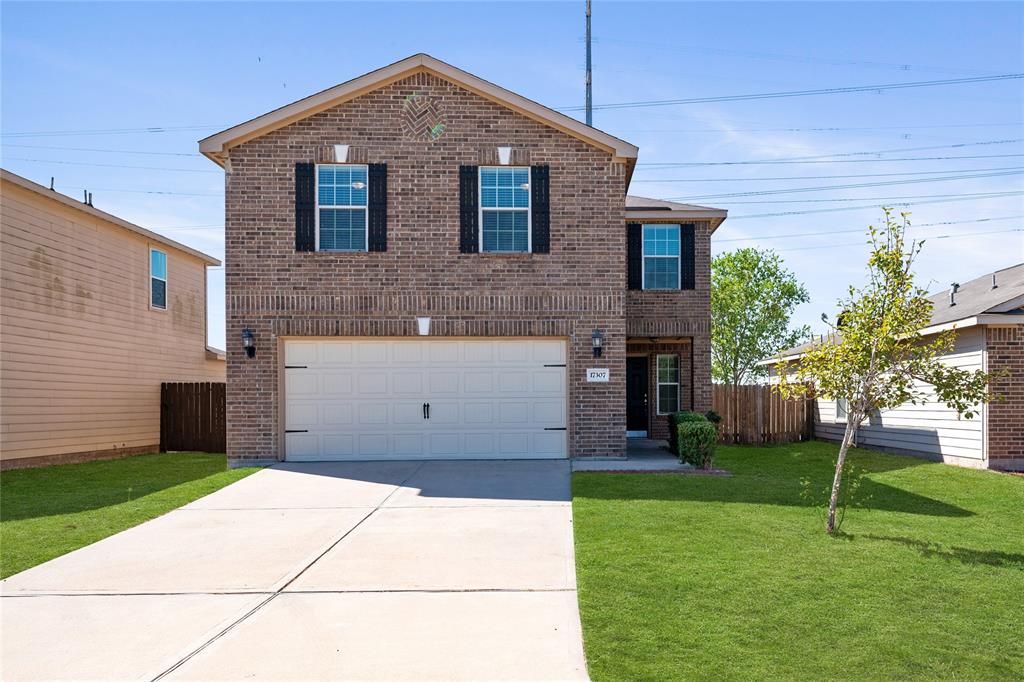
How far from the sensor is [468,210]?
14453 millimetres

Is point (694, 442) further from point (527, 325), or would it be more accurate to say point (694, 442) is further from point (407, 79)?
point (407, 79)

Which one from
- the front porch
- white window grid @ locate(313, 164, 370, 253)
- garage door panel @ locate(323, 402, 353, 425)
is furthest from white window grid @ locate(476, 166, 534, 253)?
the front porch

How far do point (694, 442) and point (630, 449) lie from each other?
370 cm

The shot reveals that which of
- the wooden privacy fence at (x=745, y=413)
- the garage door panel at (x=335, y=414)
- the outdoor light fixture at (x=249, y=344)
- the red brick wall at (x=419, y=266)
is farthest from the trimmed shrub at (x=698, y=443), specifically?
the outdoor light fixture at (x=249, y=344)

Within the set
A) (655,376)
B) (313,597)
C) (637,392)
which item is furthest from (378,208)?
(637,392)

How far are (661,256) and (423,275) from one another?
23.6 ft

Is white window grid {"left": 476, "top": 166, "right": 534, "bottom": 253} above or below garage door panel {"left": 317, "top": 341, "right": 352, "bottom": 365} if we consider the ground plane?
above

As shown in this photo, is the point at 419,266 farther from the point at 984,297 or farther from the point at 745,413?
the point at 984,297

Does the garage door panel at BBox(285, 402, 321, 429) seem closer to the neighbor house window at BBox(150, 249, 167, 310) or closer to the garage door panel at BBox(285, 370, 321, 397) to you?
the garage door panel at BBox(285, 370, 321, 397)

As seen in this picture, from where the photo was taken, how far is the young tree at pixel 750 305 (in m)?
41.3

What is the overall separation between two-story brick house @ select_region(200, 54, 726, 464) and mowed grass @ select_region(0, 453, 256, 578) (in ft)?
6.02

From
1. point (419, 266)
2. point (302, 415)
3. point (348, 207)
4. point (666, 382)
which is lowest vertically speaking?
point (302, 415)

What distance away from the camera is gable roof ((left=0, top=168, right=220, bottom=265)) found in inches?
605

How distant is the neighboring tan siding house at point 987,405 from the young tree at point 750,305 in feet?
76.5
